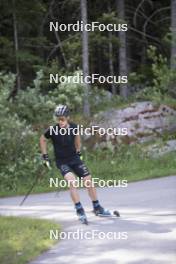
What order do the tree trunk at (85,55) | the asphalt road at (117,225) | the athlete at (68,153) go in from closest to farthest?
1. the asphalt road at (117,225)
2. the athlete at (68,153)
3. the tree trunk at (85,55)

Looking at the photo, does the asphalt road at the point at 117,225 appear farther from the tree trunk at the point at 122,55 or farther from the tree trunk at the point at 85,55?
the tree trunk at the point at 122,55

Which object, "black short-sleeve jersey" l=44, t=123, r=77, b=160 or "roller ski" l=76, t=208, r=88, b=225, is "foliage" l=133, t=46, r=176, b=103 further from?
"roller ski" l=76, t=208, r=88, b=225

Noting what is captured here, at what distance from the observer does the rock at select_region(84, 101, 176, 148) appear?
1897 cm

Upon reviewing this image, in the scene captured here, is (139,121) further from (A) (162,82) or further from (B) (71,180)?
(B) (71,180)

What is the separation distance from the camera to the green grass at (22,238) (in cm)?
767

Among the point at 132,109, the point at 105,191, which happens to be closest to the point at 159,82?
the point at 132,109

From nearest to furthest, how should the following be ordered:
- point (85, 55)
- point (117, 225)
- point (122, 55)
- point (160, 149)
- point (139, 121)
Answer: point (117, 225) < point (160, 149) < point (139, 121) < point (85, 55) < point (122, 55)

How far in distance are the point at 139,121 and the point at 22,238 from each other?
439 inches

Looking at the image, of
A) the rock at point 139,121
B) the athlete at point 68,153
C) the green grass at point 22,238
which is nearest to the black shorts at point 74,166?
the athlete at point 68,153

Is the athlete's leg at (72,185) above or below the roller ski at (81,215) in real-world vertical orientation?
above

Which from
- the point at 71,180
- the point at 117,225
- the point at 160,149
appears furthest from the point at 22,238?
the point at 160,149

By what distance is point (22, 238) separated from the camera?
28.5 feet

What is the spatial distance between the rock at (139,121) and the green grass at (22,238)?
902 centimetres

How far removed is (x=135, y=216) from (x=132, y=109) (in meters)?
10.1
